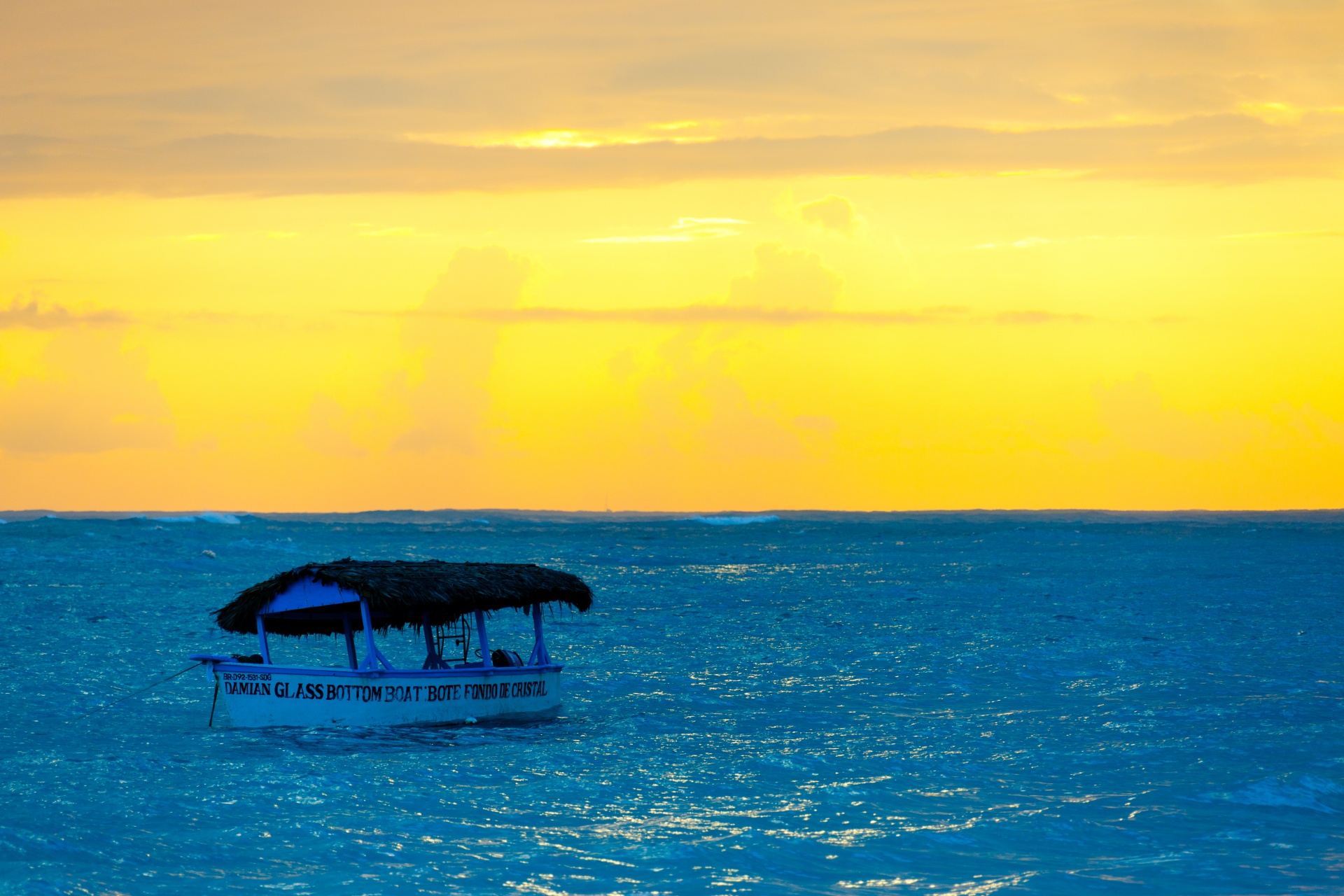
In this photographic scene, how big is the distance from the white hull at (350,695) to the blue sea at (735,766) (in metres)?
0.33

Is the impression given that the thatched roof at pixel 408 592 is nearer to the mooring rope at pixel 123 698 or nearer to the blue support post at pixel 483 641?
the blue support post at pixel 483 641

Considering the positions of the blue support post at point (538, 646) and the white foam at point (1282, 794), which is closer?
the white foam at point (1282, 794)

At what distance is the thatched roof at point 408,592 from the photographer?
18578mm

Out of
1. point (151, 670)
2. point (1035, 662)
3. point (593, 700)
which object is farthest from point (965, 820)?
point (151, 670)

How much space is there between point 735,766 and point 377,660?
6069mm

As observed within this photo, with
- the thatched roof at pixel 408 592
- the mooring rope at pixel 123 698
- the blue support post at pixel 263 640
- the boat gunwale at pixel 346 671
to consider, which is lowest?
the mooring rope at pixel 123 698

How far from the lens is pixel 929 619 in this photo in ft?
130

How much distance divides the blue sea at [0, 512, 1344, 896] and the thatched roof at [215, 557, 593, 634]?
1945 mm

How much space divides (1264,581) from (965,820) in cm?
4760

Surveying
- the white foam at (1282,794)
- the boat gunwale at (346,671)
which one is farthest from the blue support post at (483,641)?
the white foam at (1282,794)

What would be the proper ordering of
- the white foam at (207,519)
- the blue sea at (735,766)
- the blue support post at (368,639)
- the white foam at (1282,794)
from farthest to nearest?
the white foam at (207,519), the blue support post at (368,639), the white foam at (1282,794), the blue sea at (735,766)

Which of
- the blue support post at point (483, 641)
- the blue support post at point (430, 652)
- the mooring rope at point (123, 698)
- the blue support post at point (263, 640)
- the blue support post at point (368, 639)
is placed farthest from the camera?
the mooring rope at point (123, 698)

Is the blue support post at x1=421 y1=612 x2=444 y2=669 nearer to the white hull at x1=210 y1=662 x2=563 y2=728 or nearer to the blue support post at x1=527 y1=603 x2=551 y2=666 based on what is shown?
the white hull at x1=210 y1=662 x2=563 y2=728

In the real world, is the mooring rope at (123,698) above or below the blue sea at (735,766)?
above
